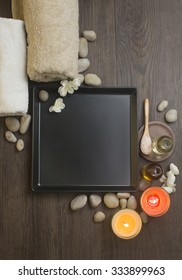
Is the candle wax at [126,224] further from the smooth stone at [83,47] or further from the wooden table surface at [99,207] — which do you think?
the smooth stone at [83,47]

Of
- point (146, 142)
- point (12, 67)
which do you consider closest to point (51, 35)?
point (12, 67)

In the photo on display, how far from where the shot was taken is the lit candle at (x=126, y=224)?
89 centimetres

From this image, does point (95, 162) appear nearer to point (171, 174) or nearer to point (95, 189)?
point (95, 189)

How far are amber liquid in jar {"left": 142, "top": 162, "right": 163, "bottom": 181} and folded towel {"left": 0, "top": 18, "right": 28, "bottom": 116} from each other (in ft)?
1.07

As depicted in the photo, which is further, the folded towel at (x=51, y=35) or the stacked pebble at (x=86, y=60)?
the stacked pebble at (x=86, y=60)

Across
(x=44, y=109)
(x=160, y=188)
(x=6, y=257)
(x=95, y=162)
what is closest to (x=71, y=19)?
(x=44, y=109)

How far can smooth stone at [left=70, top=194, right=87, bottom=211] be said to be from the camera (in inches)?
36.1

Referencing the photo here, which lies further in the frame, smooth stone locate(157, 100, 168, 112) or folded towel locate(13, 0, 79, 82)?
smooth stone locate(157, 100, 168, 112)

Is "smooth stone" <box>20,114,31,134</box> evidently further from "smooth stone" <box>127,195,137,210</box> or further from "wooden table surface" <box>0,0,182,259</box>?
"smooth stone" <box>127,195,137,210</box>

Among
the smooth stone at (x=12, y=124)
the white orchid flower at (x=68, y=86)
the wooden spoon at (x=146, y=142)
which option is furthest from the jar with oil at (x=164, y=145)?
the smooth stone at (x=12, y=124)

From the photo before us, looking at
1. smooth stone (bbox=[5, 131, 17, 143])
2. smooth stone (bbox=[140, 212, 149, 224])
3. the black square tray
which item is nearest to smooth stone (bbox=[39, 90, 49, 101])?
the black square tray

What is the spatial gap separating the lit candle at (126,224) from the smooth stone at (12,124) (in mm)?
318

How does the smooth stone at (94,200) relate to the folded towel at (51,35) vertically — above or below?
below

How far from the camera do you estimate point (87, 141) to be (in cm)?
94
